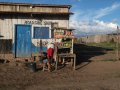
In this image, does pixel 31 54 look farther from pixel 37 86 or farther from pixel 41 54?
pixel 37 86

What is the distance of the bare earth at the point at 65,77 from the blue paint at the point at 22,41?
6.39 feet

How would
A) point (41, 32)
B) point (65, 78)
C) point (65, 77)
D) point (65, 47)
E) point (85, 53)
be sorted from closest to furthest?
1. point (65, 78)
2. point (65, 77)
3. point (65, 47)
4. point (41, 32)
5. point (85, 53)

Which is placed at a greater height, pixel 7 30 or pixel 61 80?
pixel 7 30

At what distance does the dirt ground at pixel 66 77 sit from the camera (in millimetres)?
14594

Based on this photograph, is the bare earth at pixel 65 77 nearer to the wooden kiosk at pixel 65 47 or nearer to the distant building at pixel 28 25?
the wooden kiosk at pixel 65 47

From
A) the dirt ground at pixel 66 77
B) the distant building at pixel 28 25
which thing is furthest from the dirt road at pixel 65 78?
the distant building at pixel 28 25

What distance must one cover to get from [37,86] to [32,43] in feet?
28.8

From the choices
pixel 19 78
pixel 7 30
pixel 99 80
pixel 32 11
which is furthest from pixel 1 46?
pixel 99 80

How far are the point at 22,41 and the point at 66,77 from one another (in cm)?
647

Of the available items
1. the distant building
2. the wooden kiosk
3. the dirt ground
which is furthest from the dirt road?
the distant building

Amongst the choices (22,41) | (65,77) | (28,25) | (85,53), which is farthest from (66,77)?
(85,53)

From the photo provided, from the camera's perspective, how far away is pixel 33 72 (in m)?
19.0

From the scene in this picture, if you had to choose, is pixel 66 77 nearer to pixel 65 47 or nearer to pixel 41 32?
pixel 65 47

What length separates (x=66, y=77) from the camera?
1741 cm
